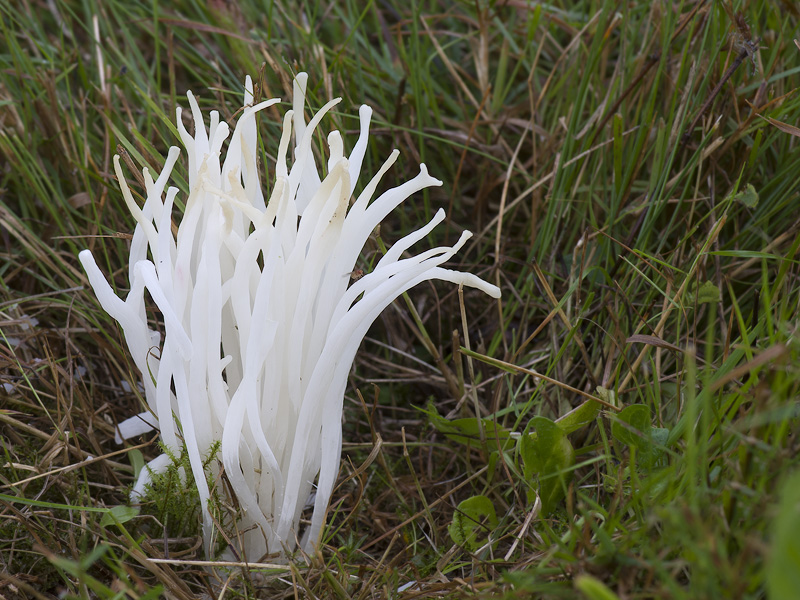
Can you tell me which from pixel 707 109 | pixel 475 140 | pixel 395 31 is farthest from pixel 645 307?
pixel 395 31

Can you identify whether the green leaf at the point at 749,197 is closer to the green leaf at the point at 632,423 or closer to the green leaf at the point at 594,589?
the green leaf at the point at 632,423

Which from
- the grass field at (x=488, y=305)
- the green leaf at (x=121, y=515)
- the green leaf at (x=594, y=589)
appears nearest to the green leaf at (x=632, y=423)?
the grass field at (x=488, y=305)

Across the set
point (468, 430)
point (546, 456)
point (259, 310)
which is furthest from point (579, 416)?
point (259, 310)

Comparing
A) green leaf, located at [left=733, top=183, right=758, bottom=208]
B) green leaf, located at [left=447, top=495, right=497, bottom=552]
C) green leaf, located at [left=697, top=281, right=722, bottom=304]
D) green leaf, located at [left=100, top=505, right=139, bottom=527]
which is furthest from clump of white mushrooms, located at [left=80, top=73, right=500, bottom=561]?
green leaf, located at [left=733, top=183, right=758, bottom=208]

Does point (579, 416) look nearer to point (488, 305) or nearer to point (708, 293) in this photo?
point (708, 293)

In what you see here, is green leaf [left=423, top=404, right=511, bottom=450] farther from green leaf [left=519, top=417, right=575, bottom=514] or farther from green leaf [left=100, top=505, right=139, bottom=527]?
green leaf [left=100, top=505, right=139, bottom=527]

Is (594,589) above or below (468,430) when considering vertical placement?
above

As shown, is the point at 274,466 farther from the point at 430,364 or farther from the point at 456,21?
the point at 456,21
